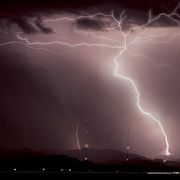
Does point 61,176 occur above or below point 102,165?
below

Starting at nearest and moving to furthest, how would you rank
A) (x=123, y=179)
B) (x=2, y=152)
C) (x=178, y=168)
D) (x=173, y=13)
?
(x=123, y=179)
(x=173, y=13)
(x=178, y=168)
(x=2, y=152)

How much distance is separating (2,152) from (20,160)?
2075 mm

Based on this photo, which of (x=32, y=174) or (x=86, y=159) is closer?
(x=32, y=174)

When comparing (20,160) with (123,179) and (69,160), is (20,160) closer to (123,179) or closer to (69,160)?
(69,160)

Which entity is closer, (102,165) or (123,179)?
(123,179)

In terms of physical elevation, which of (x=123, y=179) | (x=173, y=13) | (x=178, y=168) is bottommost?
(x=123, y=179)

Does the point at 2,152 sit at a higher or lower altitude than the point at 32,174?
higher

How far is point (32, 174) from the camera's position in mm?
20875

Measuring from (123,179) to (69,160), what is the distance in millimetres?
6806

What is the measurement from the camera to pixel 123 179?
19844 millimetres

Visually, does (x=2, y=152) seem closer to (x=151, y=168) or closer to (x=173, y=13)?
(x=151, y=168)

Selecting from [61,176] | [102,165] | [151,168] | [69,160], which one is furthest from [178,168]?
[61,176]

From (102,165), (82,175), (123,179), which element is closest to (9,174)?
(82,175)

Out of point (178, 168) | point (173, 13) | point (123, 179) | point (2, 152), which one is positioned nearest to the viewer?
point (123, 179)
